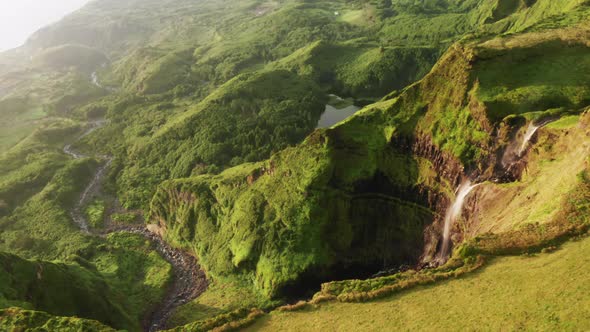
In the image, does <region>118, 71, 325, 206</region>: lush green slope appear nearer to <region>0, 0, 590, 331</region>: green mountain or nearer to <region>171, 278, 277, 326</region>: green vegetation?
<region>0, 0, 590, 331</region>: green mountain

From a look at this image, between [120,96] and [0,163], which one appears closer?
[0,163]

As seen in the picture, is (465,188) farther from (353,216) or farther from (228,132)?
(228,132)

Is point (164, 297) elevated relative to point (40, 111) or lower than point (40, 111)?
lower

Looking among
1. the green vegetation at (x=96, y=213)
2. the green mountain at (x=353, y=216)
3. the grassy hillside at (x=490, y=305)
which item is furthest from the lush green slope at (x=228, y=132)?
the grassy hillside at (x=490, y=305)

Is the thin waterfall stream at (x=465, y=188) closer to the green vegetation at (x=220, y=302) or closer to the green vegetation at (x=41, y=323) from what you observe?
the green vegetation at (x=220, y=302)

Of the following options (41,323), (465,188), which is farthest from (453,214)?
(41,323)

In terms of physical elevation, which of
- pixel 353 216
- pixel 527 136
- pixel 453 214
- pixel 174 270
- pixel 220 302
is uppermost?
pixel 527 136

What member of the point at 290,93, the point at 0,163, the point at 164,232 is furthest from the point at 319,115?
the point at 0,163

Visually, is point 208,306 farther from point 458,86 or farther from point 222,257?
point 458,86
